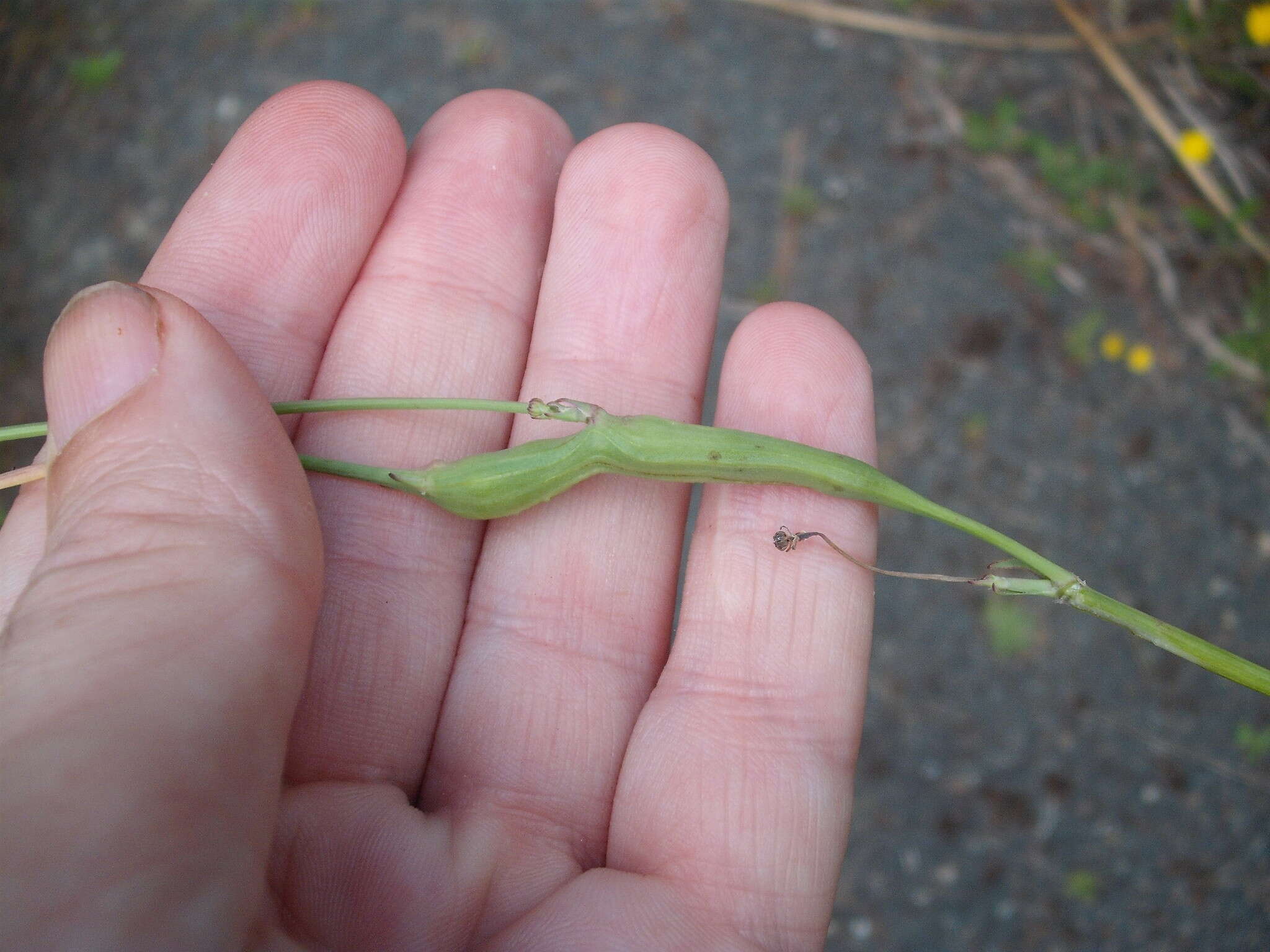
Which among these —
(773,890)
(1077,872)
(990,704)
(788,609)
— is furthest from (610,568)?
(1077,872)

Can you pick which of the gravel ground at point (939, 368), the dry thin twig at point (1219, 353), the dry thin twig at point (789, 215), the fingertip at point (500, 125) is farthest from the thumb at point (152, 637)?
the dry thin twig at point (1219, 353)

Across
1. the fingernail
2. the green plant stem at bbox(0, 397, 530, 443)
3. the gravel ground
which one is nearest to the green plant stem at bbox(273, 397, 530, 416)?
the green plant stem at bbox(0, 397, 530, 443)

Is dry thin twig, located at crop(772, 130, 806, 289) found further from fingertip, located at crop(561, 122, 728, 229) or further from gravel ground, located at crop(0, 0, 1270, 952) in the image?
fingertip, located at crop(561, 122, 728, 229)

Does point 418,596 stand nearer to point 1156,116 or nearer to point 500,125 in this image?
point 500,125

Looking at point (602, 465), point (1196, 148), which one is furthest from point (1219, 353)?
point (602, 465)

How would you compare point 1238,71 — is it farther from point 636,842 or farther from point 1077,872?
point 636,842

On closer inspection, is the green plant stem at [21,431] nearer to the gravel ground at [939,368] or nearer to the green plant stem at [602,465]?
the green plant stem at [602,465]
